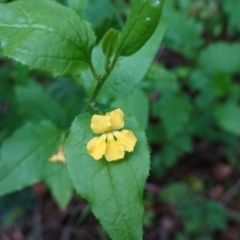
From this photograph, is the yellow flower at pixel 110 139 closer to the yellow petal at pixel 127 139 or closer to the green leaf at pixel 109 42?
the yellow petal at pixel 127 139

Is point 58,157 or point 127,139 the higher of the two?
point 127,139

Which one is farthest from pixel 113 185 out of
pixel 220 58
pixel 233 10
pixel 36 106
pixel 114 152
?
pixel 233 10

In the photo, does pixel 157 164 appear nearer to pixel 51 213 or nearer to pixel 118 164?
pixel 51 213

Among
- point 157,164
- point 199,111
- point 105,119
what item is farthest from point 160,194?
point 105,119

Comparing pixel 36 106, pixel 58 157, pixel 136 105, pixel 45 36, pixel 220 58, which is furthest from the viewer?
pixel 220 58

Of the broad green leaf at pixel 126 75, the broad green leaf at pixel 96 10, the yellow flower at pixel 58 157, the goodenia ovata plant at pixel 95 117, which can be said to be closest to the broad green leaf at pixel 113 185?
the goodenia ovata plant at pixel 95 117

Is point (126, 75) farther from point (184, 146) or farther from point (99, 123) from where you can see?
point (184, 146)
